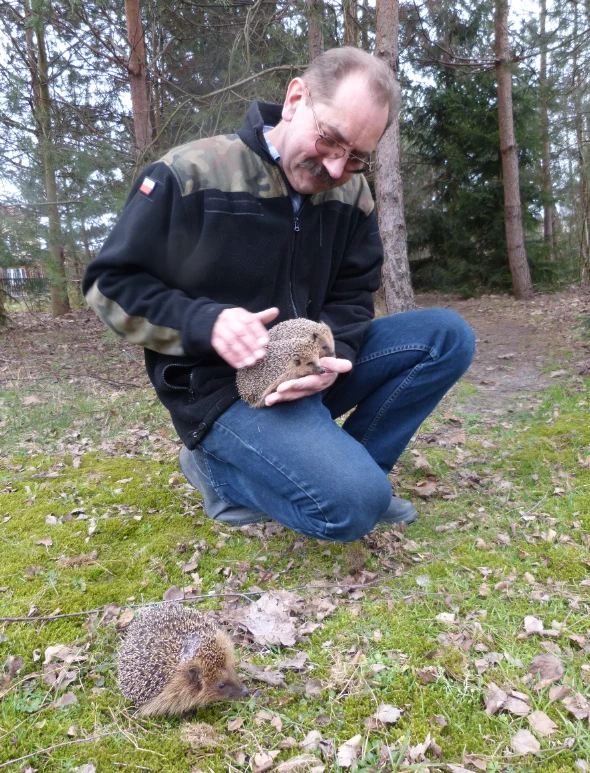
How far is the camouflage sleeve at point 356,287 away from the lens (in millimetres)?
3260

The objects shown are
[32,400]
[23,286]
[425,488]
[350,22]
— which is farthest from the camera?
[23,286]

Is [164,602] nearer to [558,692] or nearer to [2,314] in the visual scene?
[558,692]

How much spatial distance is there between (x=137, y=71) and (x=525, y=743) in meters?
9.55

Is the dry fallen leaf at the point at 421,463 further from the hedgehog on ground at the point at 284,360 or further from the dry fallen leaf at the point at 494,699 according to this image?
the dry fallen leaf at the point at 494,699

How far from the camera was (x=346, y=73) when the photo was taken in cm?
248

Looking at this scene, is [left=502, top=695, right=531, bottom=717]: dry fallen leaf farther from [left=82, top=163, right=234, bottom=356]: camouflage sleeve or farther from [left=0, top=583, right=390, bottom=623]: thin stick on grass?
[left=82, top=163, right=234, bottom=356]: camouflage sleeve

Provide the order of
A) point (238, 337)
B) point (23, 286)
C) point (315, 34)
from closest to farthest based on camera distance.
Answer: point (238, 337)
point (315, 34)
point (23, 286)

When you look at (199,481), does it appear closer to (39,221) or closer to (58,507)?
(58,507)

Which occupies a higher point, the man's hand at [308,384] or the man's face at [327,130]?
the man's face at [327,130]

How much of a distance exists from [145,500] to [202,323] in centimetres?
192

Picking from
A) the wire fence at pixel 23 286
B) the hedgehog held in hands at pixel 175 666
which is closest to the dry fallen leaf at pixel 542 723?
the hedgehog held in hands at pixel 175 666

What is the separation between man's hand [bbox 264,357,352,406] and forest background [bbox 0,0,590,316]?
6.09 metres

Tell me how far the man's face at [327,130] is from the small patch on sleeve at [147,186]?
0.71 meters

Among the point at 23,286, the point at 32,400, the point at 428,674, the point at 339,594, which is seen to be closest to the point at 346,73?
the point at 339,594
